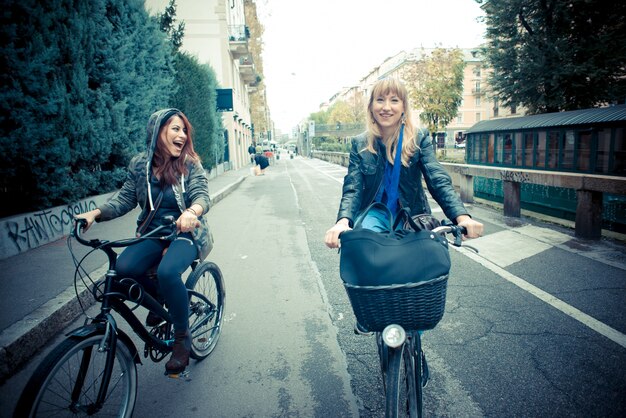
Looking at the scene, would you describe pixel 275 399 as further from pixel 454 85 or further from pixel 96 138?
pixel 454 85

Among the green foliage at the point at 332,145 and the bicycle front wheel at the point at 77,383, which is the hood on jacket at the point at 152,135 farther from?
the green foliage at the point at 332,145

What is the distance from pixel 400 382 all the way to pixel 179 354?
1512 mm

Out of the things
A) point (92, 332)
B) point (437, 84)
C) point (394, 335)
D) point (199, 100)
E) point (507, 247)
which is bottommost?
point (507, 247)

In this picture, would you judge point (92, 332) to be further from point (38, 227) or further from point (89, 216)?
point (38, 227)

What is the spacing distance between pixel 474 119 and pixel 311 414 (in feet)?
266

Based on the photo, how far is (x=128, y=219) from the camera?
827 cm

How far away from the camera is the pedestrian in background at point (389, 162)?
2.31 m

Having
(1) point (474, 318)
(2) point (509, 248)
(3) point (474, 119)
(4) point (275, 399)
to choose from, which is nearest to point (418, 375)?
(4) point (275, 399)

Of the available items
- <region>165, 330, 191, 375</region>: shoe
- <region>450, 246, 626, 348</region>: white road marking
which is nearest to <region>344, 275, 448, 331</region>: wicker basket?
<region>165, 330, 191, 375</region>: shoe

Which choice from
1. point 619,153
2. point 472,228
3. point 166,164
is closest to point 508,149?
point 619,153

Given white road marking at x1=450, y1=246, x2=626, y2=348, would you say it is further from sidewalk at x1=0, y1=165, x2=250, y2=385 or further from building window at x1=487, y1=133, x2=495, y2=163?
building window at x1=487, y1=133, x2=495, y2=163

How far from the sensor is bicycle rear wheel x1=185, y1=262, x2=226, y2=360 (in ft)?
9.60

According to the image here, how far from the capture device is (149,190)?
2715 millimetres

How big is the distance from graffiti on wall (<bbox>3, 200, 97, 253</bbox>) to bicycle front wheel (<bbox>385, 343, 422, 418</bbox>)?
236 inches
